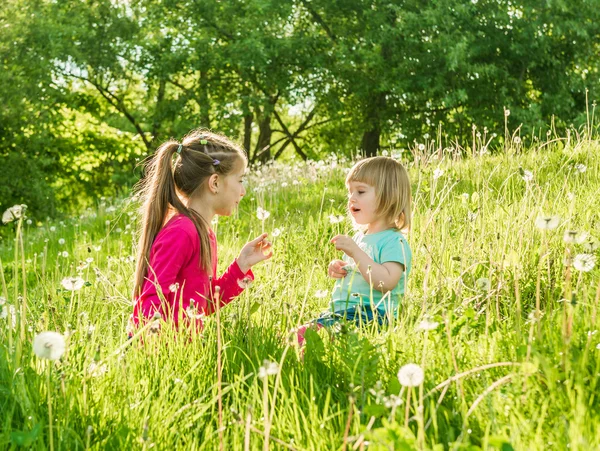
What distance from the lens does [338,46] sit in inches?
814

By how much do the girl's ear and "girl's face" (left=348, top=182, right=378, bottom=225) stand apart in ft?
2.60

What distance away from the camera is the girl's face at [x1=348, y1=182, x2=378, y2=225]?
3898 mm

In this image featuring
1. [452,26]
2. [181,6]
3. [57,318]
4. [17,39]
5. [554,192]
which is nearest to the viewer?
[57,318]

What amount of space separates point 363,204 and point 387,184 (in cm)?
18

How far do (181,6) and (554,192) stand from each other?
2042 centimetres

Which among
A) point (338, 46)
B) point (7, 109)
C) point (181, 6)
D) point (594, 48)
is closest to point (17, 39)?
point (7, 109)

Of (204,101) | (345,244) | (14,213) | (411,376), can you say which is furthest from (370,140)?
(411,376)

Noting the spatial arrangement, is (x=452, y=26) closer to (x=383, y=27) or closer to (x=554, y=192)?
(x=383, y=27)

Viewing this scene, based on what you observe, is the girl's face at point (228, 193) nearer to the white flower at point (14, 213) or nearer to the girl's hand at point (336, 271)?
the girl's hand at point (336, 271)

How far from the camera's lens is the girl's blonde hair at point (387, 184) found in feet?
12.7

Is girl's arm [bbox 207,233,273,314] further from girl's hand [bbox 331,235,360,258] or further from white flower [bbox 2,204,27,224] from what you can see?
white flower [bbox 2,204,27,224]

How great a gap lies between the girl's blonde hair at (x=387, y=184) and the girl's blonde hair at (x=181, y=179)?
757 millimetres

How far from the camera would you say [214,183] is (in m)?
4.03

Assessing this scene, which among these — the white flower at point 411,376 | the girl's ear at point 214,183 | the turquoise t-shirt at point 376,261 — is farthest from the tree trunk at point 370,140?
the white flower at point 411,376
